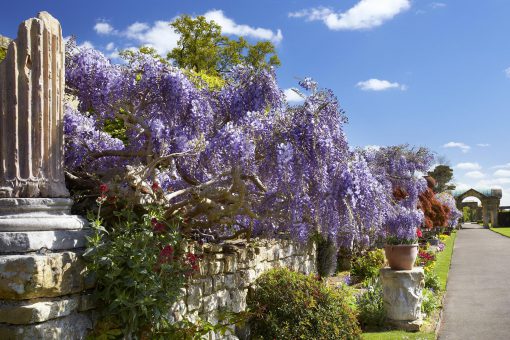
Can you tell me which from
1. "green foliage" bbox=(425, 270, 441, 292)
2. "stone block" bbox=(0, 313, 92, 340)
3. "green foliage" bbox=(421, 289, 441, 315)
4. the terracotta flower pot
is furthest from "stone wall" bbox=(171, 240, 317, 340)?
"green foliage" bbox=(425, 270, 441, 292)

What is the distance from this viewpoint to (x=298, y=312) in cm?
612

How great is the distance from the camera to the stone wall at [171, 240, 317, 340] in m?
5.31

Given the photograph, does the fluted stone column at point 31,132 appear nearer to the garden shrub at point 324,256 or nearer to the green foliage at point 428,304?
the green foliage at point 428,304

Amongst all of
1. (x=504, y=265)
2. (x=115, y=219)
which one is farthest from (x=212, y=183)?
(x=504, y=265)

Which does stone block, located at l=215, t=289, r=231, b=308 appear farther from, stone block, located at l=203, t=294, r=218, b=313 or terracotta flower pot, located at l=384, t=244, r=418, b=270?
terracotta flower pot, located at l=384, t=244, r=418, b=270

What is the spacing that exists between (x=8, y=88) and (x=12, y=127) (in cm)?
30

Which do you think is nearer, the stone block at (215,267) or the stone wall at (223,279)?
the stone wall at (223,279)

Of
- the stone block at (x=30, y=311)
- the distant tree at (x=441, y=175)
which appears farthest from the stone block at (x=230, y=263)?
the distant tree at (x=441, y=175)

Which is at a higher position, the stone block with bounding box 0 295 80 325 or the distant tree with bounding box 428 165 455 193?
the distant tree with bounding box 428 165 455 193

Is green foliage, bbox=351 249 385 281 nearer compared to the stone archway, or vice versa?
green foliage, bbox=351 249 385 281

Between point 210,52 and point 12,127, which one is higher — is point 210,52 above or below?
above

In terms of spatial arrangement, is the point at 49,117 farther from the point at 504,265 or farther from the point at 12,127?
the point at 504,265

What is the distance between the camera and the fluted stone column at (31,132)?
3.93m

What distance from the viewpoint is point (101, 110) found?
269 inches
